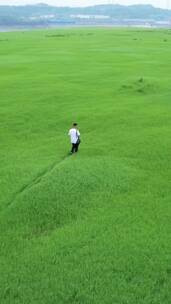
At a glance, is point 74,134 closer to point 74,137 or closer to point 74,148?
point 74,137

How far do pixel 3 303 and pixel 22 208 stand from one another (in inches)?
188

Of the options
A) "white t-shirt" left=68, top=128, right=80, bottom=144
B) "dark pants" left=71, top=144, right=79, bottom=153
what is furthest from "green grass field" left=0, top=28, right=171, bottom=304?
"white t-shirt" left=68, top=128, right=80, bottom=144

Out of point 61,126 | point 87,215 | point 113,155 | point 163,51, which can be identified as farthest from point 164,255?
point 163,51

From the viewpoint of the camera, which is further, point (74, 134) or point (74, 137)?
point (74, 137)

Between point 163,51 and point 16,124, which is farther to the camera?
point 163,51

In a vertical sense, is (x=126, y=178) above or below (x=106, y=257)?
above

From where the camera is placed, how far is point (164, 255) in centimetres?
1358

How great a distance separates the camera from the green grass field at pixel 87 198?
12.7 meters

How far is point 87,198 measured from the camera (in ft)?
56.0

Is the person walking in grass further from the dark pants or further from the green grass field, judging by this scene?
the green grass field

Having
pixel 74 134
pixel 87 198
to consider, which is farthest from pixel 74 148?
pixel 87 198

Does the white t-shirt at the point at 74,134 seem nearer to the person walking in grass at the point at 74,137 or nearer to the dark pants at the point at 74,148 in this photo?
the person walking in grass at the point at 74,137

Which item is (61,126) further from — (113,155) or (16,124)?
(113,155)

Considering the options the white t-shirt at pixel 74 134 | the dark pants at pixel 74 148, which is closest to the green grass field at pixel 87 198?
the dark pants at pixel 74 148
